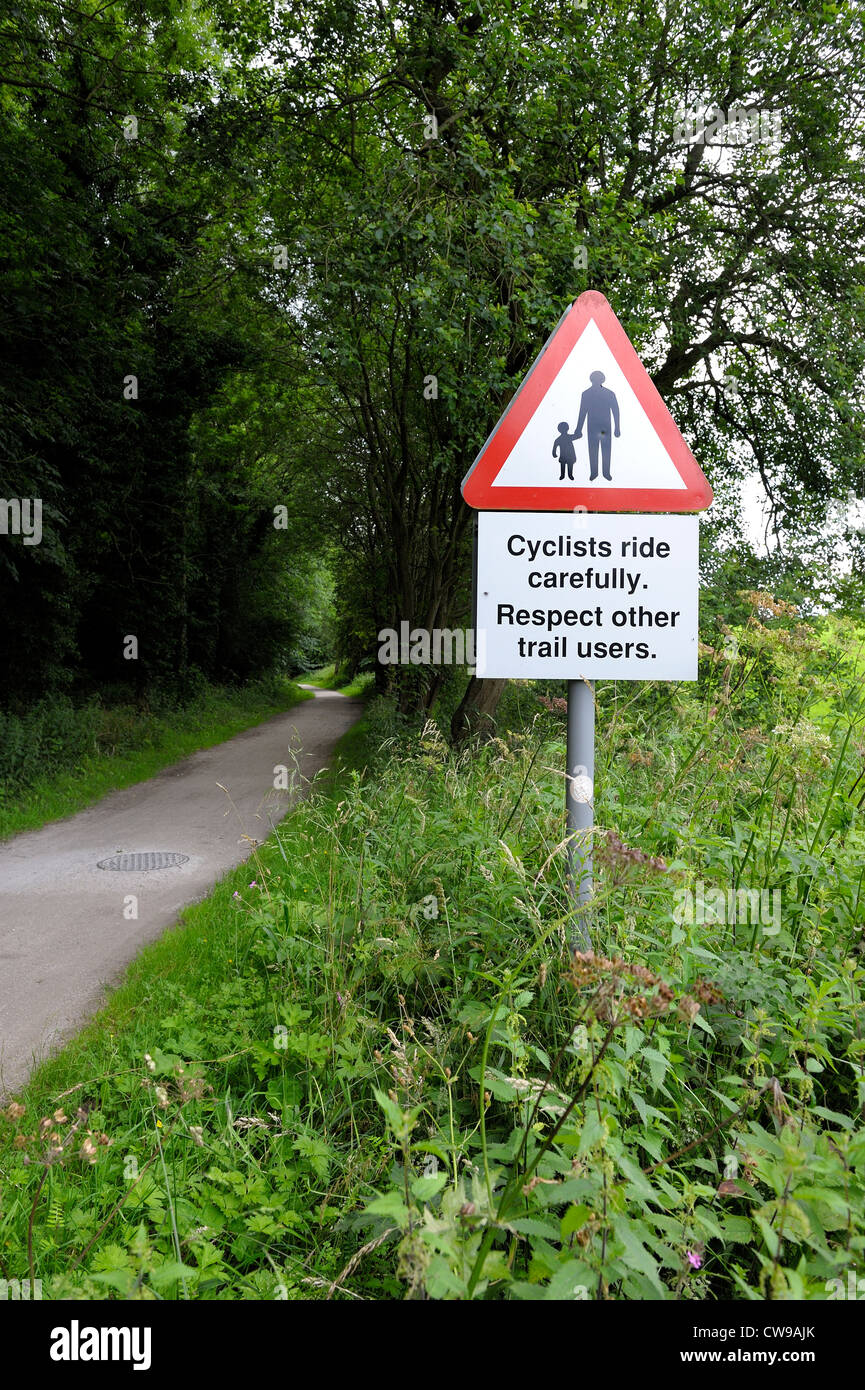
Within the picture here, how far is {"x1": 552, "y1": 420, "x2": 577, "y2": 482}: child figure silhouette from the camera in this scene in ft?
8.63

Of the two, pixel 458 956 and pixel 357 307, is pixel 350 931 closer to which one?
pixel 458 956

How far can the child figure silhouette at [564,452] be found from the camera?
2.63m

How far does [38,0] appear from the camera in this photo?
8.31 m

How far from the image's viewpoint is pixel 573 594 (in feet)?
8.68

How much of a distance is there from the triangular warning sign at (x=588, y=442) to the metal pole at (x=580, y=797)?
0.65 m

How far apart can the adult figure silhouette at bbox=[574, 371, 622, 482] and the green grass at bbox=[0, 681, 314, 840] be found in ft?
24.7

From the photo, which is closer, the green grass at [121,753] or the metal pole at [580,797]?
the metal pole at [580,797]

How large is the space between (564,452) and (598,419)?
16 cm
